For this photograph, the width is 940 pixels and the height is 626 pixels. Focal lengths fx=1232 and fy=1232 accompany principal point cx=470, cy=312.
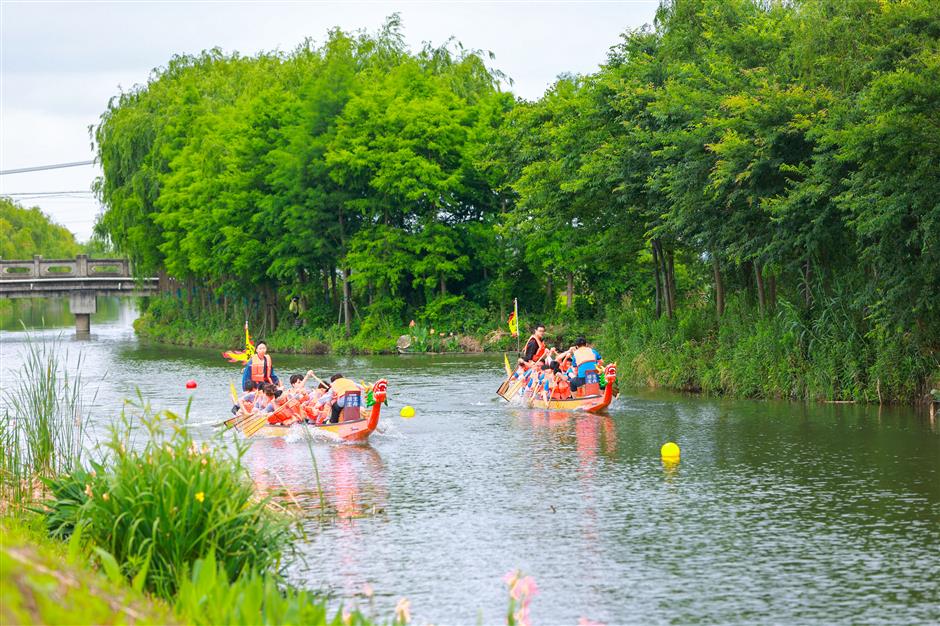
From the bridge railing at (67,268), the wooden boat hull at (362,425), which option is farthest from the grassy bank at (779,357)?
the bridge railing at (67,268)

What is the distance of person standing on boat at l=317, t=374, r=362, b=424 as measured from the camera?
78.5ft

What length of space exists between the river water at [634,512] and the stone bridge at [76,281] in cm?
4740

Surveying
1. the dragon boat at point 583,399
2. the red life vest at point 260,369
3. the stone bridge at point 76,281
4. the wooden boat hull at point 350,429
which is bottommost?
the wooden boat hull at point 350,429

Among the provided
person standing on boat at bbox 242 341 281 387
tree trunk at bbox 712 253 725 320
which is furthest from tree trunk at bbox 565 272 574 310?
person standing on boat at bbox 242 341 281 387

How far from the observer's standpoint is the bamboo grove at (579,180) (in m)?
23.3

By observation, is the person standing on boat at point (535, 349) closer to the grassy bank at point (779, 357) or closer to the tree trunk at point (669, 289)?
the grassy bank at point (779, 357)

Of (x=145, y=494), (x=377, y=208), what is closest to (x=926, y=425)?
(x=145, y=494)

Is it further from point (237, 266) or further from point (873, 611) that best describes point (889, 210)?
point (237, 266)

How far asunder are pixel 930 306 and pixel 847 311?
3.89 m

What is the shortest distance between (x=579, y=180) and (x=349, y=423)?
42.0 ft

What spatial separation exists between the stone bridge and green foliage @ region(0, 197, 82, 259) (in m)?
44.0

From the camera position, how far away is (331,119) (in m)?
54.6

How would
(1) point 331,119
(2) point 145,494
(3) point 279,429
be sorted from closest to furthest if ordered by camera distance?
(2) point 145,494 < (3) point 279,429 < (1) point 331,119

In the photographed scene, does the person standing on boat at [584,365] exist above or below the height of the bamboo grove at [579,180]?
below
